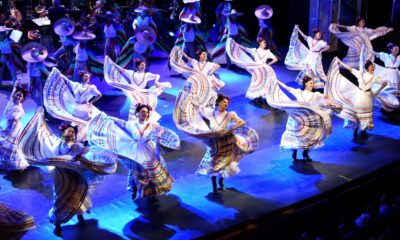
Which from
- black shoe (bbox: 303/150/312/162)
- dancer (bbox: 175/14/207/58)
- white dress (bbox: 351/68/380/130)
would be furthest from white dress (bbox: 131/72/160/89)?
dancer (bbox: 175/14/207/58)

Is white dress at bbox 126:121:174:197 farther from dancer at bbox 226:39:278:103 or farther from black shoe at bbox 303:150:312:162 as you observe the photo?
dancer at bbox 226:39:278:103

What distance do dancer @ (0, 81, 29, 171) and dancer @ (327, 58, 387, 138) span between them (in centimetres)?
371

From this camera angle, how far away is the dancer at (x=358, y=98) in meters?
7.43

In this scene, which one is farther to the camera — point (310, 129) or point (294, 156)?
point (294, 156)

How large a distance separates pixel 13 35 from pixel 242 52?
11.4 ft

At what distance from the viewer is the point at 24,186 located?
6312mm

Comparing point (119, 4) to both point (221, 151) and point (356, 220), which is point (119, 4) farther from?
point (356, 220)

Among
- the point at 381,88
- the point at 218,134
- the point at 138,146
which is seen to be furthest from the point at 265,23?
the point at 138,146

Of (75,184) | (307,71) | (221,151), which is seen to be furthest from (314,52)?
(75,184)

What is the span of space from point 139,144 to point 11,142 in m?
1.71

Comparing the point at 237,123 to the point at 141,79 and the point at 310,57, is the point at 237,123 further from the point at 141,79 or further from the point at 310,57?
the point at 310,57

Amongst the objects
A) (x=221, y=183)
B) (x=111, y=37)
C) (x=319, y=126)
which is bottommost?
(x=221, y=183)

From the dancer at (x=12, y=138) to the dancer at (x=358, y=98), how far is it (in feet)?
12.2

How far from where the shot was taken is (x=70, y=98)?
7.07 meters
